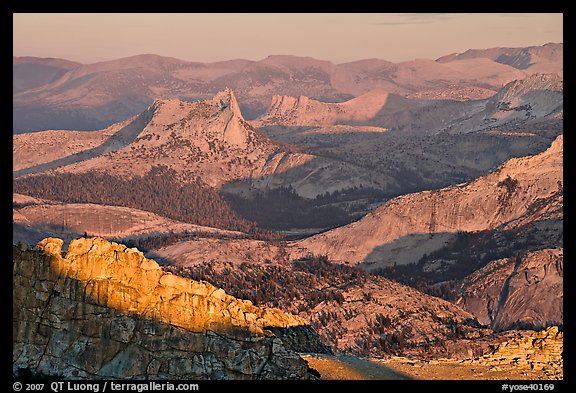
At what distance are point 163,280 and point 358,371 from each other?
44.4 ft

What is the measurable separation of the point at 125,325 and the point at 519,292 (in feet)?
352

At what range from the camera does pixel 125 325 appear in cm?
5553

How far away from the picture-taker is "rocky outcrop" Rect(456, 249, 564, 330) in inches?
5610

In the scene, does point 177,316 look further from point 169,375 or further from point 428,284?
point 428,284

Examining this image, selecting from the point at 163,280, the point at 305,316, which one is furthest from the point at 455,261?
the point at 163,280

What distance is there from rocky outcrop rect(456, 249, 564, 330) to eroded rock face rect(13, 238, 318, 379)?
90.9m

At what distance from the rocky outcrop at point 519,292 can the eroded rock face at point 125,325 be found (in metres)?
90.9
